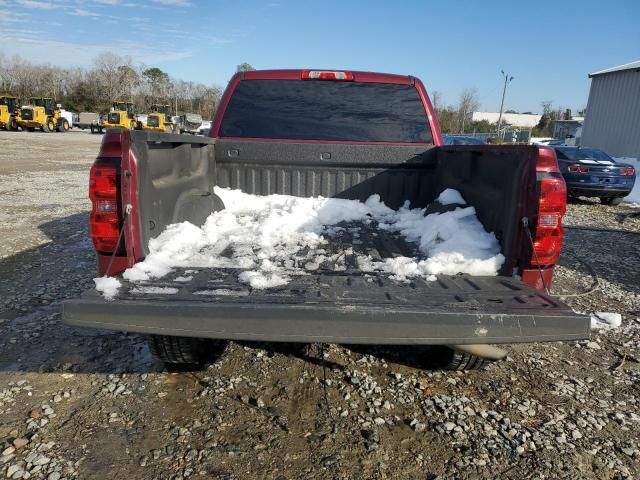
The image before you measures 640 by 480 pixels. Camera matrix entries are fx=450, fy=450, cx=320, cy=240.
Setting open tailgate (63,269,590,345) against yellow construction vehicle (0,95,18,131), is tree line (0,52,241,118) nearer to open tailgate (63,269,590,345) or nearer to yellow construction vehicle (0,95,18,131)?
yellow construction vehicle (0,95,18,131)

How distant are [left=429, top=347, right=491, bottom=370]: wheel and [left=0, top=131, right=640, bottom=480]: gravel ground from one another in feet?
0.33

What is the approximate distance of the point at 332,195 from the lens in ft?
14.2

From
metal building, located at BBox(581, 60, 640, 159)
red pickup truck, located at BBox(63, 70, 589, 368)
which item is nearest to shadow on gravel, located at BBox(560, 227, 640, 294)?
red pickup truck, located at BBox(63, 70, 589, 368)

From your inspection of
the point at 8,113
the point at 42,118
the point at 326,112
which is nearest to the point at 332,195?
the point at 326,112

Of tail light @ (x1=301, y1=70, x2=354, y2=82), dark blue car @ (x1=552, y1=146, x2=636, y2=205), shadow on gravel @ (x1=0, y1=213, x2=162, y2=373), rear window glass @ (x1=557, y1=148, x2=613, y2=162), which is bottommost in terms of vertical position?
shadow on gravel @ (x1=0, y1=213, x2=162, y2=373)

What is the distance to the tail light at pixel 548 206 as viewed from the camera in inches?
97.9

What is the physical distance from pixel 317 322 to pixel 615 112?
2816 cm

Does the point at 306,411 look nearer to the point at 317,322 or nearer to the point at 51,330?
the point at 317,322

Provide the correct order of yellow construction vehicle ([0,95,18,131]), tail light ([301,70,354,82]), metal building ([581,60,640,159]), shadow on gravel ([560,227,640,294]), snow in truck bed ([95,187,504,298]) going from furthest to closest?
1. yellow construction vehicle ([0,95,18,131])
2. metal building ([581,60,640,159])
3. shadow on gravel ([560,227,640,294])
4. tail light ([301,70,354,82])
5. snow in truck bed ([95,187,504,298])

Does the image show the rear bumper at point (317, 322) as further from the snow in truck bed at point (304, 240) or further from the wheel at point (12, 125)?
the wheel at point (12, 125)

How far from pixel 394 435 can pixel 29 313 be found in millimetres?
3460

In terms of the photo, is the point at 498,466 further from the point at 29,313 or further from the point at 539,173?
the point at 29,313

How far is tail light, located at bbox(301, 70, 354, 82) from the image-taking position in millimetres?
4207

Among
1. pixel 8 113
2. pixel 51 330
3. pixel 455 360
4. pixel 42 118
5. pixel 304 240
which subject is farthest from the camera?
pixel 42 118
